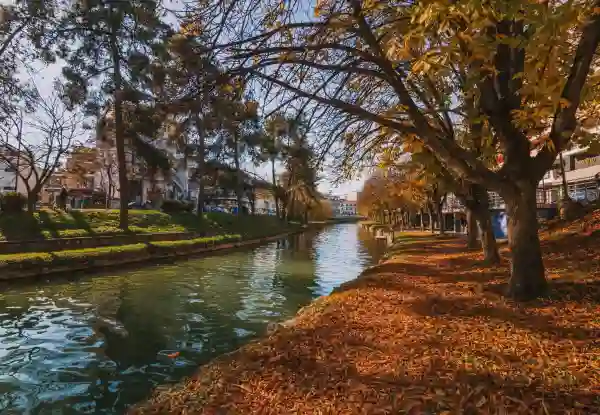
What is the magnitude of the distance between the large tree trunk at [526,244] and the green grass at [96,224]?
20051mm

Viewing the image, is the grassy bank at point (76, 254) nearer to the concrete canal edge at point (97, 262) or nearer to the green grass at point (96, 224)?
the concrete canal edge at point (97, 262)

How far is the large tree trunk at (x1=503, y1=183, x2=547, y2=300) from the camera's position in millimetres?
5883

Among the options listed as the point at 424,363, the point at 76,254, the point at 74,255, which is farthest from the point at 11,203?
the point at 424,363

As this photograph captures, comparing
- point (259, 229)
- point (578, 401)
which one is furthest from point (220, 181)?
point (578, 401)

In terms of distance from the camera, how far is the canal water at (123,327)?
17.5 ft

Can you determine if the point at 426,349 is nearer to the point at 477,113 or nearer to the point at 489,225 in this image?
the point at 477,113

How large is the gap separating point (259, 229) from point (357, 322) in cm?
3502

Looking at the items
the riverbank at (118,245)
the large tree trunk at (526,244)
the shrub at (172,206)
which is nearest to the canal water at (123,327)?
the riverbank at (118,245)

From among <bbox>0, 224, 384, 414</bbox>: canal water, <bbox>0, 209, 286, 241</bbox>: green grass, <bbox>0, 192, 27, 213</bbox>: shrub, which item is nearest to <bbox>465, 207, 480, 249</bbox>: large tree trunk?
<bbox>0, 224, 384, 414</bbox>: canal water

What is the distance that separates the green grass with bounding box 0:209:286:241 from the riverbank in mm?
48

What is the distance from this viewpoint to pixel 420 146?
616 cm

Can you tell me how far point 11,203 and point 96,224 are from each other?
4.16 meters

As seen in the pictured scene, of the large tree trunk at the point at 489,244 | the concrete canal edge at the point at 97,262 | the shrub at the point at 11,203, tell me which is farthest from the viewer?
the shrub at the point at 11,203

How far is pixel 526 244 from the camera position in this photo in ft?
19.4
